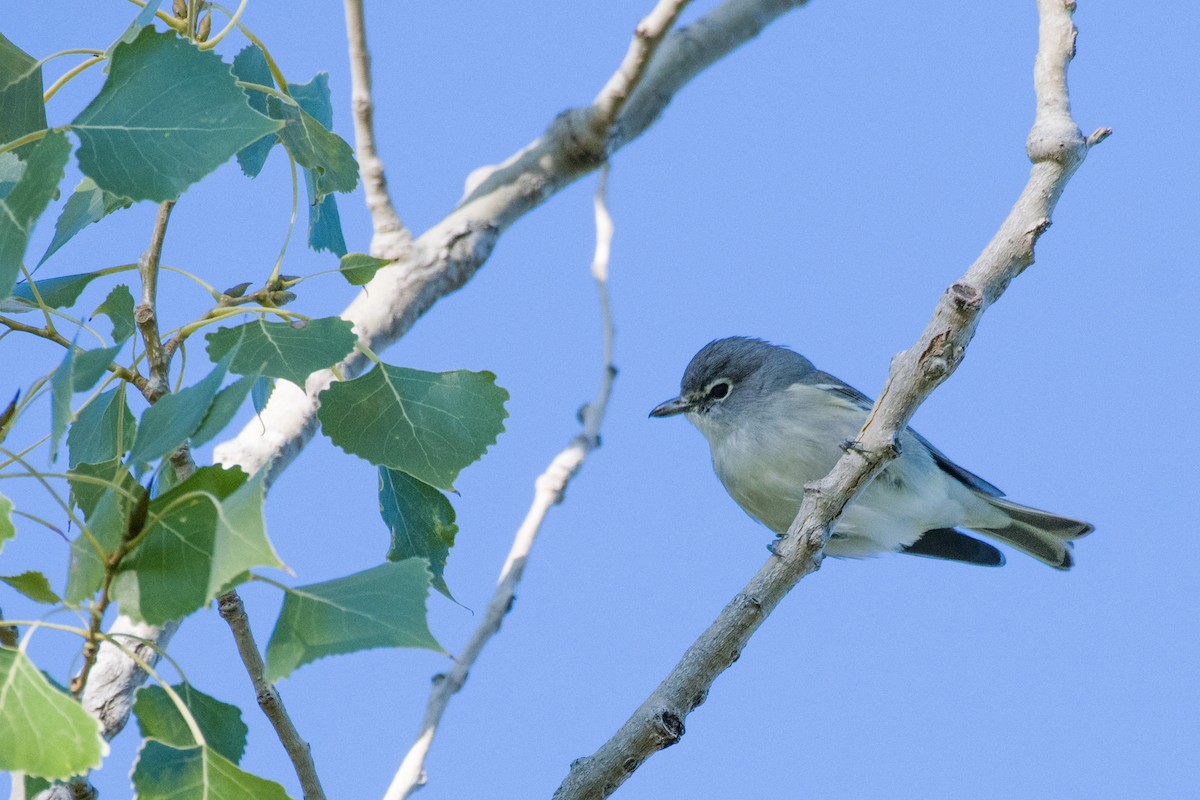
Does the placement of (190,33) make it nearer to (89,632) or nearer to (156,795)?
(89,632)

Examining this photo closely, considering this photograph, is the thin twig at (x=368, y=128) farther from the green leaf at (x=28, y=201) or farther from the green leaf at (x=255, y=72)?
the green leaf at (x=28, y=201)

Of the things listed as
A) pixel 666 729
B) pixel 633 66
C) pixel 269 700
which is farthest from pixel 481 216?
pixel 269 700

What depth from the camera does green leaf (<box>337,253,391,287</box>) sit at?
2.33 m

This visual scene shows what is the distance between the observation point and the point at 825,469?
5.33 meters

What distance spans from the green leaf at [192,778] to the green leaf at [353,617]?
0.23 meters

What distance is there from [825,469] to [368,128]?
2.54m

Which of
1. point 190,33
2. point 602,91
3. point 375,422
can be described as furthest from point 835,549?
point 190,33

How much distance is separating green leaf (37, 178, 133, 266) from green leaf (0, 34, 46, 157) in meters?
0.25

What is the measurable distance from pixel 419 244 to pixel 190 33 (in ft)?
7.02

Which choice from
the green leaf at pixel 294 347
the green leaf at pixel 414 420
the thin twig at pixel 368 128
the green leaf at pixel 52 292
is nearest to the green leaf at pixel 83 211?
the green leaf at pixel 52 292

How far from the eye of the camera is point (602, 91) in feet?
15.1

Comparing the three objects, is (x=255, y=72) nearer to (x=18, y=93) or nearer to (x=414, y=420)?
(x=18, y=93)

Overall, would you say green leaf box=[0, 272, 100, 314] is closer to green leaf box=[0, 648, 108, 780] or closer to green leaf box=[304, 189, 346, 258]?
green leaf box=[304, 189, 346, 258]

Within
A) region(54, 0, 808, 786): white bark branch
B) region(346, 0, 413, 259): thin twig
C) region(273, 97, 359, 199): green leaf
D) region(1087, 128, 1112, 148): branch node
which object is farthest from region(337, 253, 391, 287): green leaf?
region(346, 0, 413, 259): thin twig
